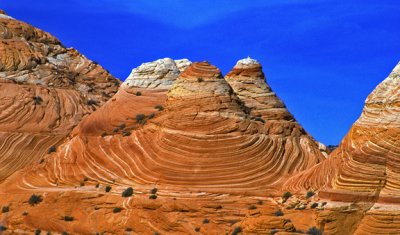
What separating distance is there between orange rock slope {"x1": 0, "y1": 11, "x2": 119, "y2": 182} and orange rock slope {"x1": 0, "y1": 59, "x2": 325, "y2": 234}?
7.12 m

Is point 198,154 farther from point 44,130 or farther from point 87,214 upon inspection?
point 44,130

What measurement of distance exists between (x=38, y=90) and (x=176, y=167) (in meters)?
21.9

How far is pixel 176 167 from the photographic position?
43.0 m

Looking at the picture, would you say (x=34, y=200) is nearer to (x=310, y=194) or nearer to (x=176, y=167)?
(x=176, y=167)

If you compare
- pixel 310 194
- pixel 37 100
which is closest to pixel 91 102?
pixel 37 100

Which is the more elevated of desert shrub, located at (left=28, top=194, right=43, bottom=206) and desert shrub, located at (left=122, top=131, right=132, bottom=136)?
desert shrub, located at (left=122, top=131, right=132, bottom=136)

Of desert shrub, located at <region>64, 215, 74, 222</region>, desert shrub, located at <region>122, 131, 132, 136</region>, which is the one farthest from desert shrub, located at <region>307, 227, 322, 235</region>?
desert shrub, located at <region>122, 131, 132, 136</region>

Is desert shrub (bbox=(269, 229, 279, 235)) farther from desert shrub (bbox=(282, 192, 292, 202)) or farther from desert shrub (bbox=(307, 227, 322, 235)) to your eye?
desert shrub (bbox=(282, 192, 292, 202))

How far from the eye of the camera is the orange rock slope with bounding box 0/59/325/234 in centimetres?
4034

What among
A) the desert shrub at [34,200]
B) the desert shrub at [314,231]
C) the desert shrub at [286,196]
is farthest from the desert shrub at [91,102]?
A: the desert shrub at [314,231]

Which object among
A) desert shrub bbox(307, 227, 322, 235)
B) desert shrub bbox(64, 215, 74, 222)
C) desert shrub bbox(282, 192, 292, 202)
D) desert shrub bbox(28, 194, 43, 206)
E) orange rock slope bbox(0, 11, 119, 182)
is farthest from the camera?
orange rock slope bbox(0, 11, 119, 182)

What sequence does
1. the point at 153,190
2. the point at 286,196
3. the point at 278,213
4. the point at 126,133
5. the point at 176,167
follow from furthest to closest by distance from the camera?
the point at 126,133, the point at 176,167, the point at 153,190, the point at 286,196, the point at 278,213

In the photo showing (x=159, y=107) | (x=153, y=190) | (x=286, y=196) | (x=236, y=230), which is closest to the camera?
(x=236, y=230)

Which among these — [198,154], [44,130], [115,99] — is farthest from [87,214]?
[44,130]
